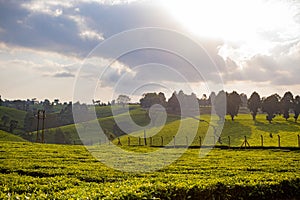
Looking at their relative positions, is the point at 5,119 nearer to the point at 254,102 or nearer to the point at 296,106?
the point at 254,102

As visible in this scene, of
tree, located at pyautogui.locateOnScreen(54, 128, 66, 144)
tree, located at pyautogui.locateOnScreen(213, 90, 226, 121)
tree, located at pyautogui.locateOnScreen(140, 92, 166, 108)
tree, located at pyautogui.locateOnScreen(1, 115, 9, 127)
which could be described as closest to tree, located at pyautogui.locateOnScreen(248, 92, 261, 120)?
tree, located at pyautogui.locateOnScreen(213, 90, 226, 121)

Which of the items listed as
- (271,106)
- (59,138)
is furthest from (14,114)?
(271,106)

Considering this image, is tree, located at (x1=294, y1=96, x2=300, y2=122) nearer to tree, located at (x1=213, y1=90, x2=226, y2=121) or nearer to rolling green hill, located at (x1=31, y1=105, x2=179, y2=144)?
tree, located at (x1=213, y1=90, x2=226, y2=121)

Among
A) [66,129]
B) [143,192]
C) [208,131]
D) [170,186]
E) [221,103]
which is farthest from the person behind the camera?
[66,129]

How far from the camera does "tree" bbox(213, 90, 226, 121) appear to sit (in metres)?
123

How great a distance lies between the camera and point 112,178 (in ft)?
58.7

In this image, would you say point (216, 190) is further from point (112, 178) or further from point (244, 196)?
point (112, 178)

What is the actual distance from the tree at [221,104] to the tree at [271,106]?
13965mm

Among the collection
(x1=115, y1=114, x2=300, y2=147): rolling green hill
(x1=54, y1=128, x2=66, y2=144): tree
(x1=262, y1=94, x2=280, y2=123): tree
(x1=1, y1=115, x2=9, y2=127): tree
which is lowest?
(x1=54, y1=128, x2=66, y2=144): tree

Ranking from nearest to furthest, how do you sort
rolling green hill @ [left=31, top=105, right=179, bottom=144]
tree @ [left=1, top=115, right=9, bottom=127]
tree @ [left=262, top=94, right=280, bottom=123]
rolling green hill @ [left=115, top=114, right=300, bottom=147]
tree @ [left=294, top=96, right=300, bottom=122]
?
rolling green hill @ [left=115, top=114, right=300, bottom=147]
tree @ [left=262, top=94, right=280, bottom=123]
tree @ [left=294, top=96, right=300, bottom=122]
rolling green hill @ [left=31, top=105, right=179, bottom=144]
tree @ [left=1, top=115, right=9, bottom=127]

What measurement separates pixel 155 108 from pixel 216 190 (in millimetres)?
118769

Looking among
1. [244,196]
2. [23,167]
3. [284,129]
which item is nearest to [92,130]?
[284,129]

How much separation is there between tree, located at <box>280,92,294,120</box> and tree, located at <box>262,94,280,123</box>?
1.81 meters

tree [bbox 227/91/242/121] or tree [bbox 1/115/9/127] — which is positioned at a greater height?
tree [bbox 227/91/242/121]
